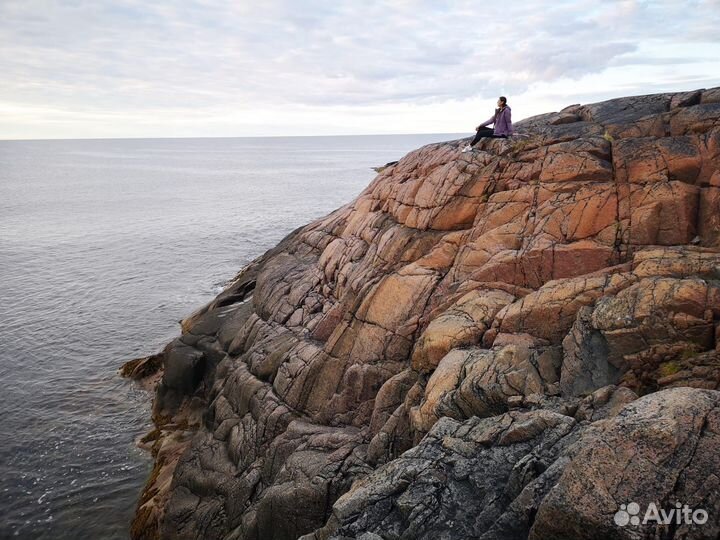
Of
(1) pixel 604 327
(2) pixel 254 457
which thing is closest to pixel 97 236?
(2) pixel 254 457

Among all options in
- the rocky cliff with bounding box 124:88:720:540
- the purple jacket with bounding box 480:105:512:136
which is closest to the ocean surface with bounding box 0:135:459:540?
the rocky cliff with bounding box 124:88:720:540

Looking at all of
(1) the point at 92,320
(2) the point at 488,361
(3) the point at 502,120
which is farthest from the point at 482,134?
(1) the point at 92,320

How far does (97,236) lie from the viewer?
8688 centimetres

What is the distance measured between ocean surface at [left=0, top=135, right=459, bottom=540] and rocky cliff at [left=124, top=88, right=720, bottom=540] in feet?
12.0

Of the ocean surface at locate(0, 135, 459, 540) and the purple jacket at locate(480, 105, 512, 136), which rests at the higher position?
the purple jacket at locate(480, 105, 512, 136)

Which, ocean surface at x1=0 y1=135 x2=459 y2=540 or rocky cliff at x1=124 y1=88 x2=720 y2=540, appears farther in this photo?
ocean surface at x1=0 y1=135 x2=459 y2=540

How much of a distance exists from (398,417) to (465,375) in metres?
3.19

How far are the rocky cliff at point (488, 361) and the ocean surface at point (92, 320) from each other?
3660mm

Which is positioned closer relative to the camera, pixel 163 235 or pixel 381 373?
pixel 381 373

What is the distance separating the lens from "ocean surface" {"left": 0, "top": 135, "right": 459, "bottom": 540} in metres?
27.7

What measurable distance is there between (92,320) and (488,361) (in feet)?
152

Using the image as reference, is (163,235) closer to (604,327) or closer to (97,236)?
(97,236)

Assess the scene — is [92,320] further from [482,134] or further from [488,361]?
[488,361]

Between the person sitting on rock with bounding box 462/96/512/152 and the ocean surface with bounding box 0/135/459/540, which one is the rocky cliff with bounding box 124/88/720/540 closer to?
the person sitting on rock with bounding box 462/96/512/152
